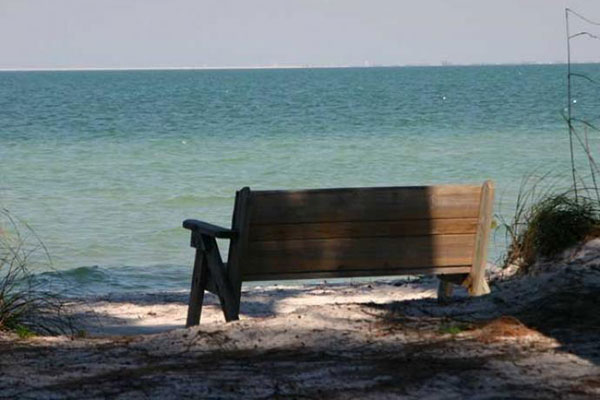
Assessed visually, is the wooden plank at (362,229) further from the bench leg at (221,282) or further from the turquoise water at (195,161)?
the turquoise water at (195,161)

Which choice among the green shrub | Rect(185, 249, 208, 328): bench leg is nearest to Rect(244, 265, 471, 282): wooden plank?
Rect(185, 249, 208, 328): bench leg

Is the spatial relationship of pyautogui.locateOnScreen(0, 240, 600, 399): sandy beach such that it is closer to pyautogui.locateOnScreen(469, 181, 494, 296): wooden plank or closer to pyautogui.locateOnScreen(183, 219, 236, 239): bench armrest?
pyautogui.locateOnScreen(469, 181, 494, 296): wooden plank

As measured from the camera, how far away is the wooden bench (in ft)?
20.6

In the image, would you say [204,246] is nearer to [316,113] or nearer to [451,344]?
[451,344]

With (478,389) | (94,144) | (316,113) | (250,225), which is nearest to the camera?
(478,389)

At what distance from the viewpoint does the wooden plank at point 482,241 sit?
661 cm

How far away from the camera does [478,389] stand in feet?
14.9

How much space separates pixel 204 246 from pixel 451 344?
1728mm

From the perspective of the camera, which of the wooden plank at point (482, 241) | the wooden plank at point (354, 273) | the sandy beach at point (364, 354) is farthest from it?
the wooden plank at point (482, 241)

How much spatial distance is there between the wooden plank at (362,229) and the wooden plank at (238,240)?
7cm

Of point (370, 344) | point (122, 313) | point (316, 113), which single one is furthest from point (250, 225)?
point (316, 113)

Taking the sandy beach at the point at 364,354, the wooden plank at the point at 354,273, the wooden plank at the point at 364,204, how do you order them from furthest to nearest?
the wooden plank at the point at 354,273 < the wooden plank at the point at 364,204 < the sandy beach at the point at 364,354

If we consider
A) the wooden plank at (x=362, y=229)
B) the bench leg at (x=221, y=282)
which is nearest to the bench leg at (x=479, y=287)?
the wooden plank at (x=362, y=229)

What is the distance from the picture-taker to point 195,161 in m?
25.8
